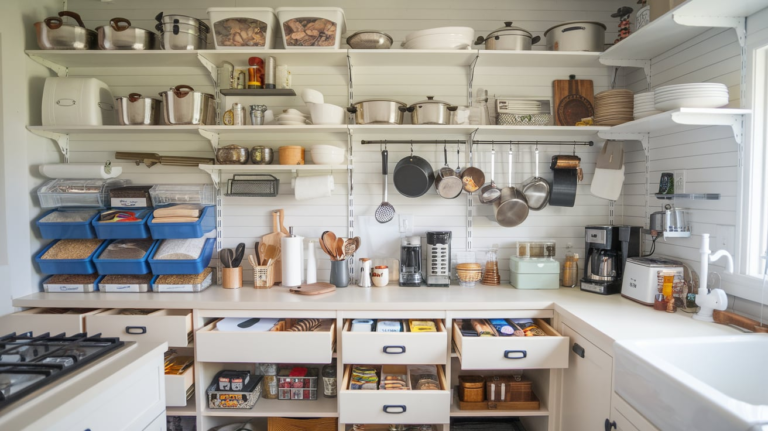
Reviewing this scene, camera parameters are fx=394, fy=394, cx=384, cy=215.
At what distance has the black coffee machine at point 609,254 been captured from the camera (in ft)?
7.70

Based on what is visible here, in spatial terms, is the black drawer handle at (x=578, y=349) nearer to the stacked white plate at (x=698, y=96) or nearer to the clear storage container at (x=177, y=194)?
the stacked white plate at (x=698, y=96)

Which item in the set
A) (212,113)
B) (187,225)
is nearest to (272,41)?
(212,113)

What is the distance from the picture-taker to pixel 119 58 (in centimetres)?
247

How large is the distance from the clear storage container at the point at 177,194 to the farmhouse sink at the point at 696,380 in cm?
242

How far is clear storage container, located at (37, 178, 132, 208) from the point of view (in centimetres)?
241

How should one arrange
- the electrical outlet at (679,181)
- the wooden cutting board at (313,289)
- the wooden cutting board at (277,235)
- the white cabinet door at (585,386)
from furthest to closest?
the wooden cutting board at (277,235)
the wooden cutting board at (313,289)
the electrical outlet at (679,181)
the white cabinet door at (585,386)

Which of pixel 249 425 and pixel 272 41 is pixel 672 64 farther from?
pixel 249 425

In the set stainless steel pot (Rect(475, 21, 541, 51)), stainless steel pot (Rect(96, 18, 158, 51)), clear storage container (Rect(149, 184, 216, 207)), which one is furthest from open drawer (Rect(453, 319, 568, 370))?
stainless steel pot (Rect(96, 18, 158, 51))

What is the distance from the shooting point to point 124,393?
1303mm

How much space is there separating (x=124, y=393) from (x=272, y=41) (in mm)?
2030

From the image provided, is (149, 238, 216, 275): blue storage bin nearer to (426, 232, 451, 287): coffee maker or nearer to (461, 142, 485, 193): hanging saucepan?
(426, 232, 451, 287): coffee maker

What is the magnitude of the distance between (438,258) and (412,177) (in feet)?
1.78

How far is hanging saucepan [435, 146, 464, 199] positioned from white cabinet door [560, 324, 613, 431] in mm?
998

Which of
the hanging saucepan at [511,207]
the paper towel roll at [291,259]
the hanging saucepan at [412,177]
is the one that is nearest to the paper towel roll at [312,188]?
the paper towel roll at [291,259]
